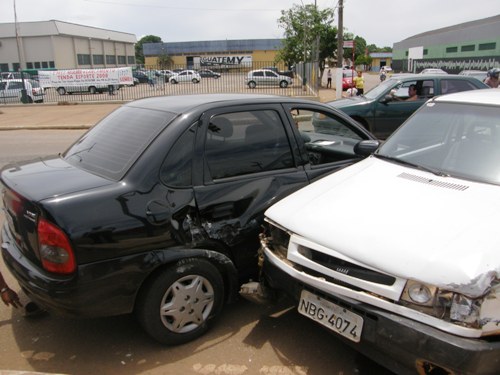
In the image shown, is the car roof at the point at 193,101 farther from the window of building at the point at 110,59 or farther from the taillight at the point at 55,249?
the window of building at the point at 110,59

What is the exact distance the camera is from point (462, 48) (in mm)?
57469

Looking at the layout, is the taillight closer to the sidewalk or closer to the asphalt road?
the asphalt road

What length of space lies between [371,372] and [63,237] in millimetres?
2041

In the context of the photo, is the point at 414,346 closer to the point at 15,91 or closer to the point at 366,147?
the point at 366,147

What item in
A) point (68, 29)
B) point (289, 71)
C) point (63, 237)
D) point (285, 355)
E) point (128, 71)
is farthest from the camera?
point (68, 29)

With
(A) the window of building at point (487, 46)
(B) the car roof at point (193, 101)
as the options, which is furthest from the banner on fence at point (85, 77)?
(A) the window of building at point (487, 46)

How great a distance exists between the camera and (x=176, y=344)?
3.05 m

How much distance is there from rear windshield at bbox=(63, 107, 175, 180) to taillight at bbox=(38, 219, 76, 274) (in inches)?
21.3

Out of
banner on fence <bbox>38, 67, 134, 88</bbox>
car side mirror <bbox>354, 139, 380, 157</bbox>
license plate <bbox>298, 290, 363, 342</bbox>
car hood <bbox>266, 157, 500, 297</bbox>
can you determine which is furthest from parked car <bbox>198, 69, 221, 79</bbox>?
license plate <bbox>298, 290, 363, 342</bbox>

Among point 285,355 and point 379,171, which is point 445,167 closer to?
point 379,171

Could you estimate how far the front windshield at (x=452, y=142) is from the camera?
3188 mm

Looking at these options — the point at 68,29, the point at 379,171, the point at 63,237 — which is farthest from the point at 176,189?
the point at 68,29

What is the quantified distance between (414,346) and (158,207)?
169 cm

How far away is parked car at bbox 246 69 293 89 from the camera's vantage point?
34.0 metres
